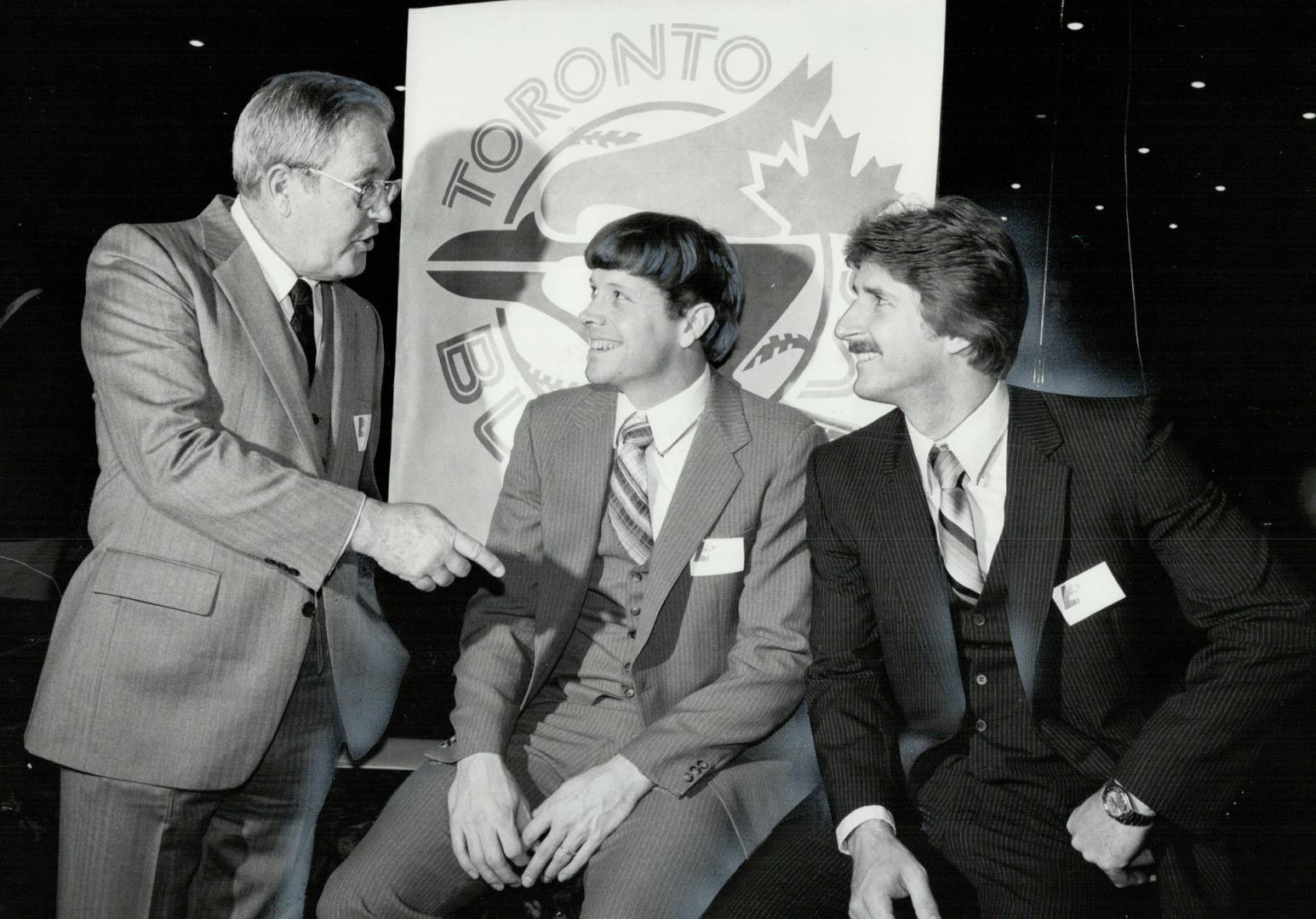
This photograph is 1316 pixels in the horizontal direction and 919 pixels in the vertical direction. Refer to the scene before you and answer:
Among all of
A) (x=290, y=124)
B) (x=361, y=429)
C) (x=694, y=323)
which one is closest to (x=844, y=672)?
(x=694, y=323)

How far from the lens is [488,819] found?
2.19 meters

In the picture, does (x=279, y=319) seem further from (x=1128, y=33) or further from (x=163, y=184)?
(x=1128, y=33)

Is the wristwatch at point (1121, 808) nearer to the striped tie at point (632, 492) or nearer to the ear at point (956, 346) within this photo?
the ear at point (956, 346)

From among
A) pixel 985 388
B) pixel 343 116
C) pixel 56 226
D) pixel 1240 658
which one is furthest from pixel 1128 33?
pixel 56 226

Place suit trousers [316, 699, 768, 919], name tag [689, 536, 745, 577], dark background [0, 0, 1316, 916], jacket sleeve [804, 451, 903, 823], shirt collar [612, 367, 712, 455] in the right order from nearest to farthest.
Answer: suit trousers [316, 699, 768, 919], jacket sleeve [804, 451, 903, 823], name tag [689, 536, 745, 577], shirt collar [612, 367, 712, 455], dark background [0, 0, 1316, 916]

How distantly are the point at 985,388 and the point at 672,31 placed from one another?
137cm

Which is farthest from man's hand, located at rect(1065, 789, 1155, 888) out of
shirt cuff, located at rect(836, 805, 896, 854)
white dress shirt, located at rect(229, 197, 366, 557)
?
white dress shirt, located at rect(229, 197, 366, 557)

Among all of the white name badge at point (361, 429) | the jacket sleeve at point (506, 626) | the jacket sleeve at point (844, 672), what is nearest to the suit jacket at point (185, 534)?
the white name badge at point (361, 429)

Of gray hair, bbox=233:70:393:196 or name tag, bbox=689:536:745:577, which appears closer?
gray hair, bbox=233:70:393:196

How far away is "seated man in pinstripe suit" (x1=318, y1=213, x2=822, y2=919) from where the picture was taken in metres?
2.18

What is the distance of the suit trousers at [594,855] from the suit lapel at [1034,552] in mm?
647

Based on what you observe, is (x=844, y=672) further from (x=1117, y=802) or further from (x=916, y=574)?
(x=1117, y=802)

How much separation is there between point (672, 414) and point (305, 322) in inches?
34.2

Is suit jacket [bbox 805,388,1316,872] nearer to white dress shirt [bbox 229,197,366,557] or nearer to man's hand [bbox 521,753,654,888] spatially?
man's hand [bbox 521,753,654,888]
